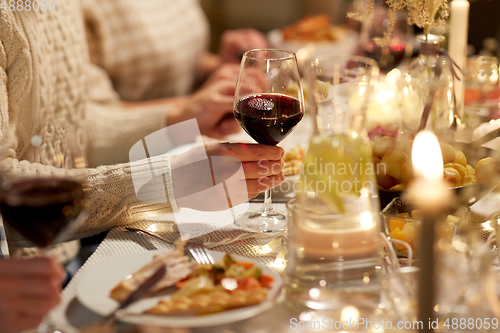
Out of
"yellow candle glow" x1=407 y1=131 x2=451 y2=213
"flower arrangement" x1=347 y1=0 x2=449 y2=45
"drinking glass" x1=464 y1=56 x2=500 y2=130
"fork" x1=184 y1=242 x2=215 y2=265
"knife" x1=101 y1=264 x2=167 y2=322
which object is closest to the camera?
"yellow candle glow" x1=407 y1=131 x2=451 y2=213

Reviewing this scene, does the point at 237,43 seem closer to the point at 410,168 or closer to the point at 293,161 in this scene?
the point at 293,161

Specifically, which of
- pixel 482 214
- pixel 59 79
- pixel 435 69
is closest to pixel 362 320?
pixel 482 214

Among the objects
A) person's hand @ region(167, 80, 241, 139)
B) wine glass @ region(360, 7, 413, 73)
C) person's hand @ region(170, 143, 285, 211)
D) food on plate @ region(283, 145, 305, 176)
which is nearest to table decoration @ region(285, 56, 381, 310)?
person's hand @ region(170, 143, 285, 211)

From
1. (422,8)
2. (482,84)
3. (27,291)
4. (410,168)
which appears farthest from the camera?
(482,84)

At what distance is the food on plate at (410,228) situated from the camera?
0.61 metres

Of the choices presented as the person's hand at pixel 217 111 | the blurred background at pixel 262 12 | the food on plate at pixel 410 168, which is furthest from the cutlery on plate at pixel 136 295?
the blurred background at pixel 262 12

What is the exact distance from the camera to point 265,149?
75cm

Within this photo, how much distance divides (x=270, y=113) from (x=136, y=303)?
1.21ft

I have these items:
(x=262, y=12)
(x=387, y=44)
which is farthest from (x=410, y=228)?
(x=262, y=12)

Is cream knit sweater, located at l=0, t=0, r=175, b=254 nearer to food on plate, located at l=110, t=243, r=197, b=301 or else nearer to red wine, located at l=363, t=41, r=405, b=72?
food on plate, located at l=110, t=243, r=197, b=301

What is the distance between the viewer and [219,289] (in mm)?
508

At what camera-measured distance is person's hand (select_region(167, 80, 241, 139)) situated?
1.26 m

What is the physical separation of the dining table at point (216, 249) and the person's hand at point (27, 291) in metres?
0.02

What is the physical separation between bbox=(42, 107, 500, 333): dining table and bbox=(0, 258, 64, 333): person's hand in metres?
0.02
